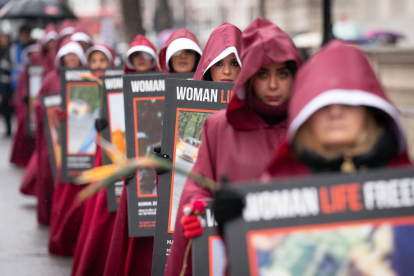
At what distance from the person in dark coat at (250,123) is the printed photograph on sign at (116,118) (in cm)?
247

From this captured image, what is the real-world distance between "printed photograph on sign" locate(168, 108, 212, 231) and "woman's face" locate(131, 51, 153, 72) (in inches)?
104

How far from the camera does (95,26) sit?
35.1 meters

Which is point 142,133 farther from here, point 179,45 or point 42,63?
point 42,63

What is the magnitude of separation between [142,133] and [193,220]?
2.04m

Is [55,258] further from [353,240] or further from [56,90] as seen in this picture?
[353,240]

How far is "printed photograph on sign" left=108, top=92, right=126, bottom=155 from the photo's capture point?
19.3ft

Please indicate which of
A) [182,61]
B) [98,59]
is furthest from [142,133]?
[98,59]

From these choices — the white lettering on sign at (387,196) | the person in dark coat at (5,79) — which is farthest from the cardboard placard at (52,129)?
the person in dark coat at (5,79)

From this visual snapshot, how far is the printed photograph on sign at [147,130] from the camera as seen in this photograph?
5.13 metres

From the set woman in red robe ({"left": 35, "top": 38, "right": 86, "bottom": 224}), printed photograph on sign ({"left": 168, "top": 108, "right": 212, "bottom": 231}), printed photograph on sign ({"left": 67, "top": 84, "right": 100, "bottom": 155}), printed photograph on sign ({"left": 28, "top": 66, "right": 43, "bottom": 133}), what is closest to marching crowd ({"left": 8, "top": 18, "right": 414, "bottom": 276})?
printed photograph on sign ({"left": 168, "top": 108, "right": 212, "bottom": 231})

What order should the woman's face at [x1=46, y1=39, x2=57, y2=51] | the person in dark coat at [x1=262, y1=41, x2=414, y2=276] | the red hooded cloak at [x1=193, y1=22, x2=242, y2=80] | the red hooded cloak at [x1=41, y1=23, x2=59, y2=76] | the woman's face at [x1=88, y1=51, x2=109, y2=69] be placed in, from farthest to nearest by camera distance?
the woman's face at [x1=46, y1=39, x2=57, y2=51], the red hooded cloak at [x1=41, y1=23, x2=59, y2=76], the woman's face at [x1=88, y1=51, x2=109, y2=69], the red hooded cloak at [x1=193, y1=22, x2=242, y2=80], the person in dark coat at [x1=262, y1=41, x2=414, y2=276]

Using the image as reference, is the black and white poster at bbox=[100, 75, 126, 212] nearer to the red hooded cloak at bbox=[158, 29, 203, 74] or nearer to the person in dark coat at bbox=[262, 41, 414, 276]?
the red hooded cloak at bbox=[158, 29, 203, 74]

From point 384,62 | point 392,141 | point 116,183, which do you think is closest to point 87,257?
point 116,183

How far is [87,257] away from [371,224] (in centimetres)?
412
